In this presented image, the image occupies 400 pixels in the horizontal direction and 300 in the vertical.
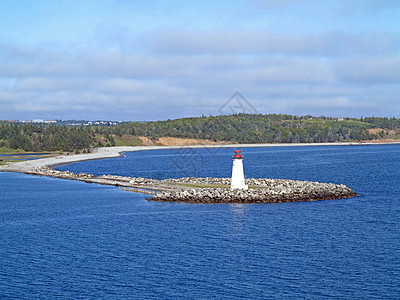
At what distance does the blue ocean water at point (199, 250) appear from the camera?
87.2ft

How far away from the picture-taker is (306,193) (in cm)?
5553

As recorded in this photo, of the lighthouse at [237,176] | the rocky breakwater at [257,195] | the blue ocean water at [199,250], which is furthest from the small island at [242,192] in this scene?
the blue ocean water at [199,250]

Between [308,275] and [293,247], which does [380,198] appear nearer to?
[293,247]

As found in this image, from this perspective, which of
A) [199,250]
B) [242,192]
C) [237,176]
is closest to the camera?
→ [199,250]

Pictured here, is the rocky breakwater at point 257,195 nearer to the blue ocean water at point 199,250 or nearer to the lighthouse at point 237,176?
the lighthouse at point 237,176

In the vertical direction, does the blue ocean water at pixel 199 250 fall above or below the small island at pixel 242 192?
below

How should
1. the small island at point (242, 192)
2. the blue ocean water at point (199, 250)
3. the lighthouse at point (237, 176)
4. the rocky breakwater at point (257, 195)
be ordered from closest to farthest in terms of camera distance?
the blue ocean water at point (199, 250) < the rocky breakwater at point (257, 195) < the small island at point (242, 192) < the lighthouse at point (237, 176)

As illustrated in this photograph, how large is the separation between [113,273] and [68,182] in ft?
168

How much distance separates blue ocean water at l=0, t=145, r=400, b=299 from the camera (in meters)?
26.6

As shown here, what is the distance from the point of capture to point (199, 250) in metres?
33.6

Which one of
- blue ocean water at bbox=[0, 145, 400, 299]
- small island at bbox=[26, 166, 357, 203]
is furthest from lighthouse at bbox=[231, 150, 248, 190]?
blue ocean water at bbox=[0, 145, 400, 299]

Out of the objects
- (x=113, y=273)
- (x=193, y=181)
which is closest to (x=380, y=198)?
(x=193, y=181)

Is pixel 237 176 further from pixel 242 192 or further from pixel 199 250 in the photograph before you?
pixel 199 250

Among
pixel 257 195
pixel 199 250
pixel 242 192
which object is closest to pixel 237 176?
pixel 242 192
